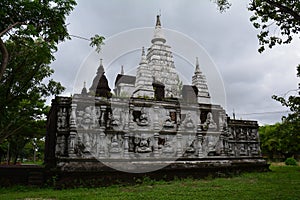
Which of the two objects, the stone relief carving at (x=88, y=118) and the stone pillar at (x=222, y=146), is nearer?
the stone relief carving at (x=88, y=118)

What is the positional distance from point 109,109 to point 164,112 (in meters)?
2.99

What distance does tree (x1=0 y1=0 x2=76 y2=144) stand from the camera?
7.73 meters

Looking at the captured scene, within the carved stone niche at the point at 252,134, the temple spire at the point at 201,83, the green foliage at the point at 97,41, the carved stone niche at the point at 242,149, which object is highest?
the temple spire at the point at 201,83

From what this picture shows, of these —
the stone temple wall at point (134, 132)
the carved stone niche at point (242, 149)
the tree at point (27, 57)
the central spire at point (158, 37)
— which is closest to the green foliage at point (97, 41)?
the tree at point (27, 57)

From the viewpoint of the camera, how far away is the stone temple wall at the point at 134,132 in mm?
11750

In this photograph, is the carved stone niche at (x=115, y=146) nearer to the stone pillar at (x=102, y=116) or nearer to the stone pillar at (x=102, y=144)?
the stone pillar at (x=102, y=144)

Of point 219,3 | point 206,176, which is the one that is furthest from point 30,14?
point 206,176

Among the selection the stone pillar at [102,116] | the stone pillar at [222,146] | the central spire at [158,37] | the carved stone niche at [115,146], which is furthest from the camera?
the central spire at [158,37]

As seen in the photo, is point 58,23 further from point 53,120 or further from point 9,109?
point 9,109

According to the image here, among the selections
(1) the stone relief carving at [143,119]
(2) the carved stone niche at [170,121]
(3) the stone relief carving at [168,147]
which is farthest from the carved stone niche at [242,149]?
(1) the stone relief carving at [143,119]

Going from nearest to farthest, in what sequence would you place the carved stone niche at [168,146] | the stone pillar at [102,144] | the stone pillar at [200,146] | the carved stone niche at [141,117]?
the stone pillar at [102,144] → the carved stone niche at [141,117] → the carved stone niche at [168,146] → the stone pillar at [200,146]

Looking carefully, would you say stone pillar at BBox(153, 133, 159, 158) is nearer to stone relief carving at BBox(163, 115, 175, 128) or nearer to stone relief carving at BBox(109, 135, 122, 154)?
stone relief carving at BBox(163, 115, 175, 128)

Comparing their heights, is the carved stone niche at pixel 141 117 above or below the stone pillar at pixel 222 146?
above

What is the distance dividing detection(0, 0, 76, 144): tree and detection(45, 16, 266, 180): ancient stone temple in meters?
2.51
